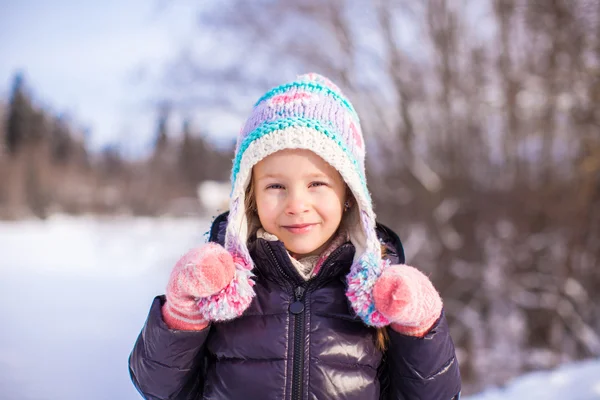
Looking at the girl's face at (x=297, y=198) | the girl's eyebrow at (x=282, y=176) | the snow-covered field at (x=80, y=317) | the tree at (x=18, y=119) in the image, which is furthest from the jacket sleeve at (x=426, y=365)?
the tree at (x=18, y=119)

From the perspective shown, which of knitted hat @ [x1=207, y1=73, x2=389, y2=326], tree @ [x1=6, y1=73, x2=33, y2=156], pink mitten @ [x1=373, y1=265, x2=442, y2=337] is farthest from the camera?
tree @ [x1=6, y1=73, x2=33, y2=156]

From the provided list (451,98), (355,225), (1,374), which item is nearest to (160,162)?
(451,98)

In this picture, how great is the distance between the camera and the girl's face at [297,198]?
122 centimetres

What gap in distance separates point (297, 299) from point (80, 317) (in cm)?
344

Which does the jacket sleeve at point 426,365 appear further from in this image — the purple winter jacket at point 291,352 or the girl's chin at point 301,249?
the girl's chin at point 301,249

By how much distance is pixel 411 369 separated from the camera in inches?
44.9

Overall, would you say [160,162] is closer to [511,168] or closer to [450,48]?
[450,48]

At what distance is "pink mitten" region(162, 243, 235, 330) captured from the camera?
108cm

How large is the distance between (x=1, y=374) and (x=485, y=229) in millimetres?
5534

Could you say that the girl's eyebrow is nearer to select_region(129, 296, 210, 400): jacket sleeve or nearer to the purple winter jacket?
the purple winter jacket

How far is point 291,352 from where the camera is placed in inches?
45.5

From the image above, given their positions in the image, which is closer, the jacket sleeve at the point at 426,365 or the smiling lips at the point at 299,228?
the jacket sleeve at the point at 426,365

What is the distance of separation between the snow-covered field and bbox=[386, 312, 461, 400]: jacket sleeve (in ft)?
2.49

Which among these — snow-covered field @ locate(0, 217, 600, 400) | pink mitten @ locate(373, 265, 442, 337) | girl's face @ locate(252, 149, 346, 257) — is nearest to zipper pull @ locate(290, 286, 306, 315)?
girl's face @ locate(252, 149, 346, 257)
